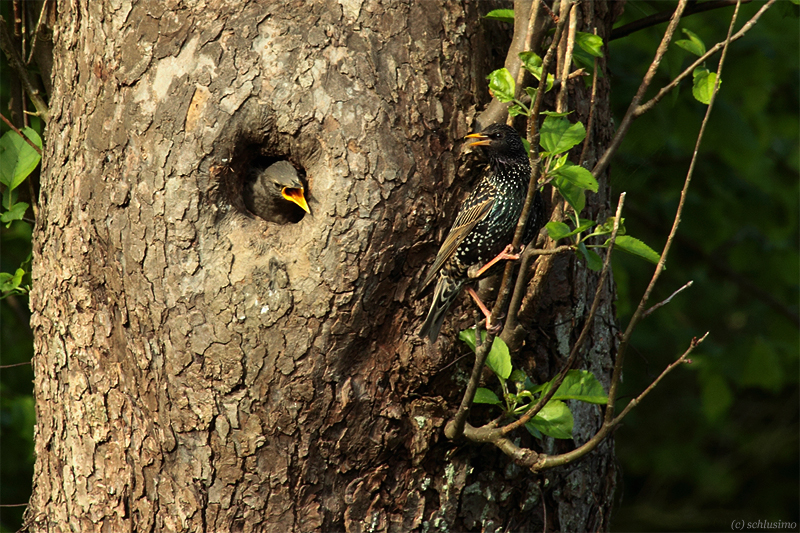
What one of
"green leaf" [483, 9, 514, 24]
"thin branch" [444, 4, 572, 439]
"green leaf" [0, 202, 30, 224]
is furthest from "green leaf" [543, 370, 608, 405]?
"green leaf" [0, 202, 30, 224]

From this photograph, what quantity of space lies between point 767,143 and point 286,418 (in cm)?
464

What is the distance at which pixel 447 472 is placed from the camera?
8.47ft

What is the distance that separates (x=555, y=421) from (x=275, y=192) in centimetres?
149

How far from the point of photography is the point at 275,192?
297 cm

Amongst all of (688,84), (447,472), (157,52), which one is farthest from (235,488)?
(688,84)

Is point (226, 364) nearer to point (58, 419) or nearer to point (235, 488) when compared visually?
point (235, 488)

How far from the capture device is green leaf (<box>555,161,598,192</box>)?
190 cm

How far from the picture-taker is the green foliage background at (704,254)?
4227 mm

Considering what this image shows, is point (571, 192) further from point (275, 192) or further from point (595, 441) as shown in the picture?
point (275, 192)

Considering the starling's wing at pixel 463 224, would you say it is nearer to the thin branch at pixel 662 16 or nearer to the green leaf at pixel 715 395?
the thin branch at pixel 662 16

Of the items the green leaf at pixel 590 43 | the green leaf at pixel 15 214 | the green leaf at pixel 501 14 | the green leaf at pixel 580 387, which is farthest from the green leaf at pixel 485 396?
the green leaf at pixel 15 214

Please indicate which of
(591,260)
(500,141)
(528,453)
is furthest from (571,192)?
(528,453)

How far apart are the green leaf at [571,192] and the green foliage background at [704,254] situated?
1338mm

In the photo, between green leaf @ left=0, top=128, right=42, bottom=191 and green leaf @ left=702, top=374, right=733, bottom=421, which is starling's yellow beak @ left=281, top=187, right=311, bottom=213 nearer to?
green leaf @ left=0, top=128, right=42, bottom=191
